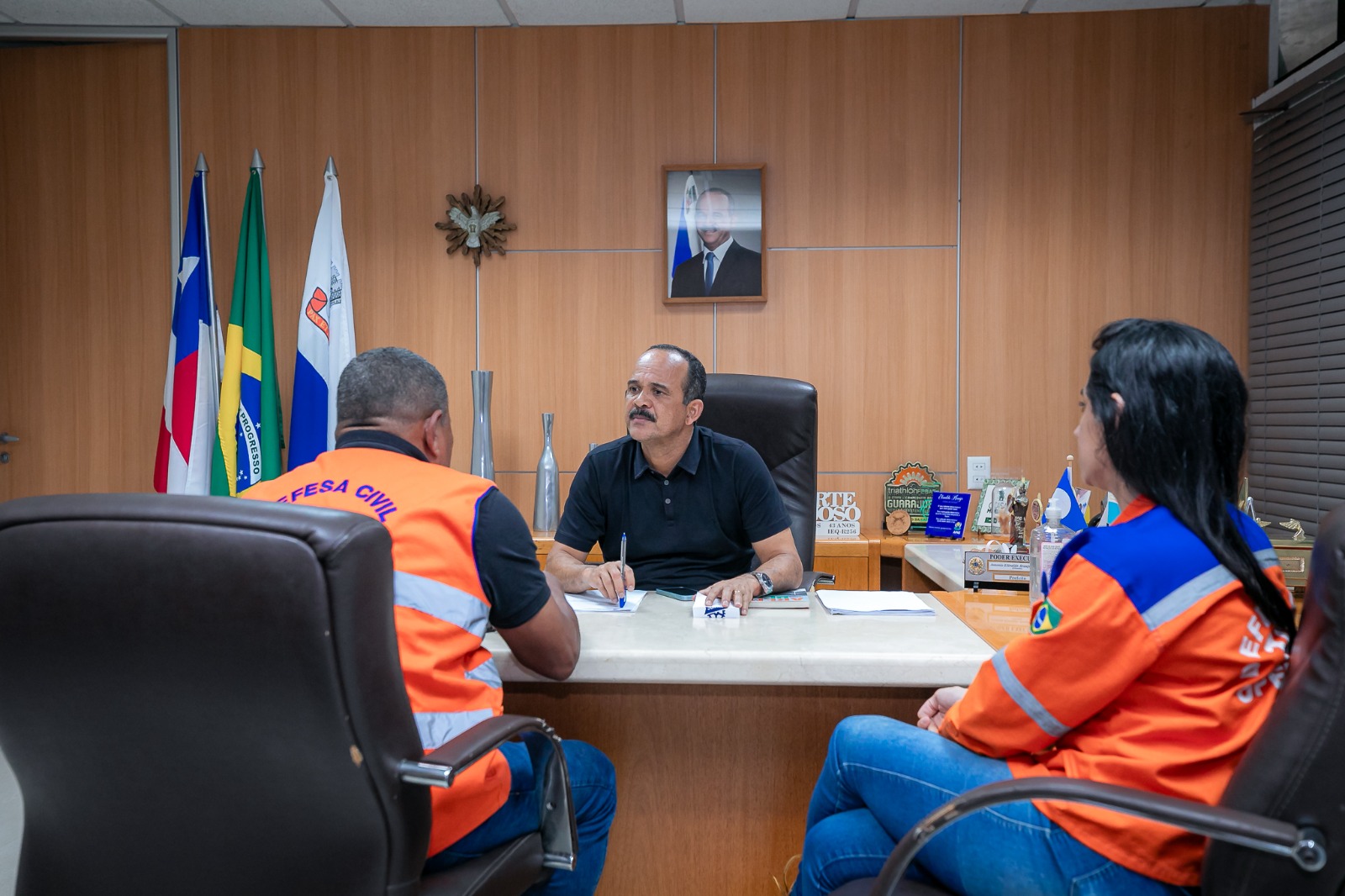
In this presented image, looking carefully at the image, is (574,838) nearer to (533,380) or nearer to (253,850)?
(253,850)

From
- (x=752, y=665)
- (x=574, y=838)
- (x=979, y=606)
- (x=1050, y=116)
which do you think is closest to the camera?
(x=574, y=838)

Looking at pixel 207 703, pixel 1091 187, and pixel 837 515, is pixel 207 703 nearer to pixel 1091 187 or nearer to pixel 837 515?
pixel 837 515

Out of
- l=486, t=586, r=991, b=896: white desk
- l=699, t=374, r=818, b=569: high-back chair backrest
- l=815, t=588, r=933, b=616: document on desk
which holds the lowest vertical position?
l=486, t=586, r=991, b=896: white desk

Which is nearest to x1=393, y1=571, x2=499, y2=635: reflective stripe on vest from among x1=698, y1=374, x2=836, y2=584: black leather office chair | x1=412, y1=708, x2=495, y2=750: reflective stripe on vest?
x1=412, y1=708, x2=495, y2=750: reflective stripe on vest

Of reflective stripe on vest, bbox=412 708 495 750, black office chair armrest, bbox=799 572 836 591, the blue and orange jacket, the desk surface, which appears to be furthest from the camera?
black office chair armrest, bbox=799 572 836 591

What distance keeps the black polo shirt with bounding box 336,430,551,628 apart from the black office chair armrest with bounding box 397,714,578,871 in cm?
15

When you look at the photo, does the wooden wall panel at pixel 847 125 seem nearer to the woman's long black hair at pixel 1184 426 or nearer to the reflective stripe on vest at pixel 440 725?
the woman's long black hair at pixel 1184 426

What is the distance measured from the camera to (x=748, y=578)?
1.81m

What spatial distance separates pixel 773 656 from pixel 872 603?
0.45 metres

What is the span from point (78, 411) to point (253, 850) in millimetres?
3643

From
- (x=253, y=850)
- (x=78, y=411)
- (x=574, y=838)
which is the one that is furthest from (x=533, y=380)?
(x=253, y=850)

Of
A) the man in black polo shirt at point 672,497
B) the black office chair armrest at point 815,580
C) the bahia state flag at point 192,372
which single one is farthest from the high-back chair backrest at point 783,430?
the bahia state flag at point 192,372

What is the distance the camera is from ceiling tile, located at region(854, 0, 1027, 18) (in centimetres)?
338

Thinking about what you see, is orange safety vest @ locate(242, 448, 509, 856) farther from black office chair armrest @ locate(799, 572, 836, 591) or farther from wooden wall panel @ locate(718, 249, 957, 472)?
wooden wall panel @ locate(718, 249, 957, 472)
